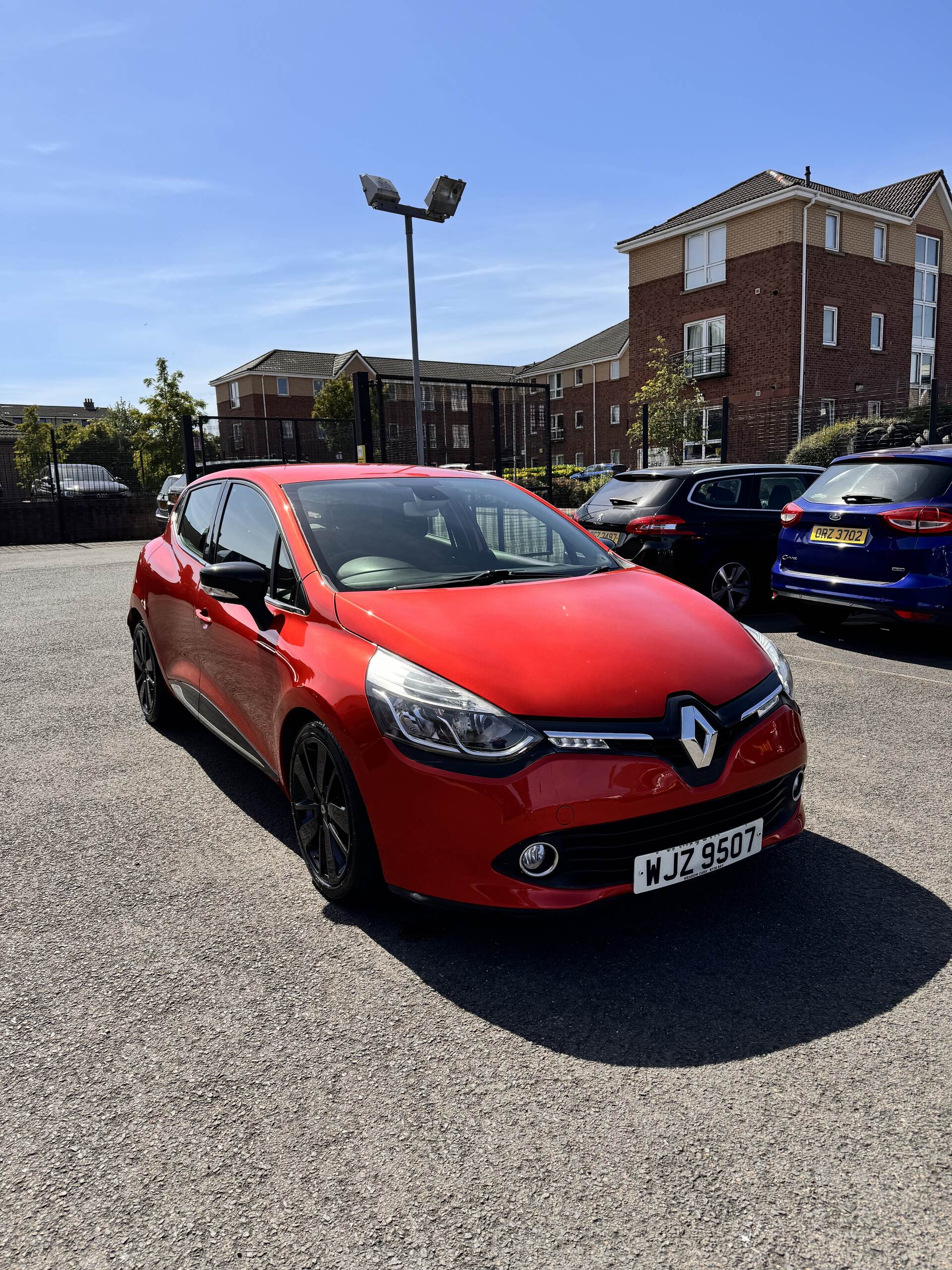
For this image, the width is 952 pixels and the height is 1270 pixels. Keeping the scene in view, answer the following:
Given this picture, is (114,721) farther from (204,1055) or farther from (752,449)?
(752,449)

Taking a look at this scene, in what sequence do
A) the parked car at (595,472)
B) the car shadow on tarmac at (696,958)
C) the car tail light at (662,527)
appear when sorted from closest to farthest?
the car shadow on tarmac at (696,958)
the car tail light at (662,527)
the parked car at (595,472)

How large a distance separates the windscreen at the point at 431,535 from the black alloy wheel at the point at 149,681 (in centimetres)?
195

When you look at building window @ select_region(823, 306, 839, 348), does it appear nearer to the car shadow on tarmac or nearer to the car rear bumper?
the car rear bumper

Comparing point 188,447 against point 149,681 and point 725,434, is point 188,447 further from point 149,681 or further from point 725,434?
point 149,681

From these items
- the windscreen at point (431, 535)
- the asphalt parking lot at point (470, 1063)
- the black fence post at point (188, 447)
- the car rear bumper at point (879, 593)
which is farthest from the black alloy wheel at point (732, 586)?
the black fence post at point (188, 447)

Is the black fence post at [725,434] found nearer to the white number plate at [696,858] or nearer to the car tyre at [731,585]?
the car tyre at [731,585]

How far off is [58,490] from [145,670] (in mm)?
21665

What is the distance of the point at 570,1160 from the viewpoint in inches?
79.6

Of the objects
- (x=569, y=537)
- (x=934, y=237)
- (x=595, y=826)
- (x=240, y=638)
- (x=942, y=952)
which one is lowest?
(x=942, y=952)

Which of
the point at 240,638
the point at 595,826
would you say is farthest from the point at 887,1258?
the point at 240,638

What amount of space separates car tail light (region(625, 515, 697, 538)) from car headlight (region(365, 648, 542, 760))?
633 centimetres

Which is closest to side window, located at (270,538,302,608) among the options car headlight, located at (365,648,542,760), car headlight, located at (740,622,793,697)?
car headlight, located at (365,648,542,760)

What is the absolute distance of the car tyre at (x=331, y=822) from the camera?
2.94 meters

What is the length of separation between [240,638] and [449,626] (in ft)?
3.99
